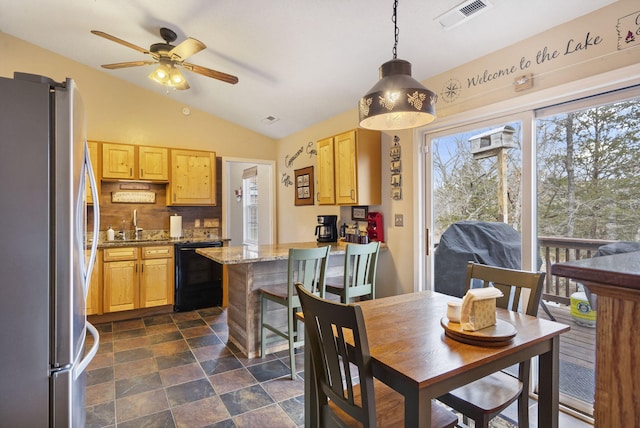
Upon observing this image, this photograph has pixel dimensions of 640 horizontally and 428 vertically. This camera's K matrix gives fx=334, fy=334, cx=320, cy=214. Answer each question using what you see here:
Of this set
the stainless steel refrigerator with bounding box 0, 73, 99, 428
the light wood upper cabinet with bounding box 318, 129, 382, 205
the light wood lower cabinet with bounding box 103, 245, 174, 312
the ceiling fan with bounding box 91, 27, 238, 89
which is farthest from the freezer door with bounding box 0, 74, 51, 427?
the light wood lower cabinet with bounding box 103, 245, 174, 312

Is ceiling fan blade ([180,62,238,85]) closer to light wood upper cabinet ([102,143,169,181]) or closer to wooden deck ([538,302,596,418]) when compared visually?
light wood upper cabinet ([102,143,169,181])

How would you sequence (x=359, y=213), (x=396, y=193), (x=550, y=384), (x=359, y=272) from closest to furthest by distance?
1. (x=550, y=384)
2. (x=359, y=272)
3. (x=396, y=193)
4. (x=359, y=213)

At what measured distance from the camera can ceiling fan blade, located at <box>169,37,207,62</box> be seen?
106 inches

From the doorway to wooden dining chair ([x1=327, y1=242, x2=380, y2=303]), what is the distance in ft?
9.45

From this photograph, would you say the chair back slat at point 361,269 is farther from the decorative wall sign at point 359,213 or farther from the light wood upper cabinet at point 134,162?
the light wood upper cabinet at point 134,162

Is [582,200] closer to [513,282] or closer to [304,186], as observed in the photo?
[513,282]

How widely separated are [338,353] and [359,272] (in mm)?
1671

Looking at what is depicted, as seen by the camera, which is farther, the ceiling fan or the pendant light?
the ceiling fan

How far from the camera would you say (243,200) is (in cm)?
745

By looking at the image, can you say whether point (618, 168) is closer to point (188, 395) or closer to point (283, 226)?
point (188, 395)

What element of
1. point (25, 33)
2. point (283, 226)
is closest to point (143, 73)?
point (25, 33)

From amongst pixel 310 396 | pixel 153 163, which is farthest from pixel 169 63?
pixel 310 396

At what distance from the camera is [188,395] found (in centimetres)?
243

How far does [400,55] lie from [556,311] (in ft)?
7.57
